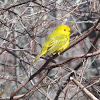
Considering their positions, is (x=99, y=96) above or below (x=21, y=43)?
below

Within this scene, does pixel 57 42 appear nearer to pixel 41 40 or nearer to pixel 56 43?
pixel 56 43

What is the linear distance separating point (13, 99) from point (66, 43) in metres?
1.94

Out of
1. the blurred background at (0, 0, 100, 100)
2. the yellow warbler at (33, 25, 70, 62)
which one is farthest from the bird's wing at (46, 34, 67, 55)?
the blurred background at (0, 0, 100, 100)

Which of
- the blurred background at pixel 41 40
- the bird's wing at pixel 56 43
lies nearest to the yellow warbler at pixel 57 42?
the bird's wing at pixel 56 43

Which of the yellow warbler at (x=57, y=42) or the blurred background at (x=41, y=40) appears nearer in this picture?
the blurred background at (x=41, y=40)

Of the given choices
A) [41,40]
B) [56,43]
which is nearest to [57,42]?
[56,43]

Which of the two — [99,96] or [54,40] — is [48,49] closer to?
[54,40]

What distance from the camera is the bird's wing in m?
4.57

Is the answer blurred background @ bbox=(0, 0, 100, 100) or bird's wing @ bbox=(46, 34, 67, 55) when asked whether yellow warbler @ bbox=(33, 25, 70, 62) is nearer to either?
bird's wing @ bbox=(46, 34, 67, 55)

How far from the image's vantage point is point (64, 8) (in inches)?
200

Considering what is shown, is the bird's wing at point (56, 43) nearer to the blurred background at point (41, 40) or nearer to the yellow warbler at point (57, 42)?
the yellow warbler at point (57, 42)

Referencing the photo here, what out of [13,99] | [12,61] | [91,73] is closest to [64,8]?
[13,99]

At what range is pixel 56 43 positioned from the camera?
4781mm

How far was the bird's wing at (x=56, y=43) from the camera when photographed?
457 cm
